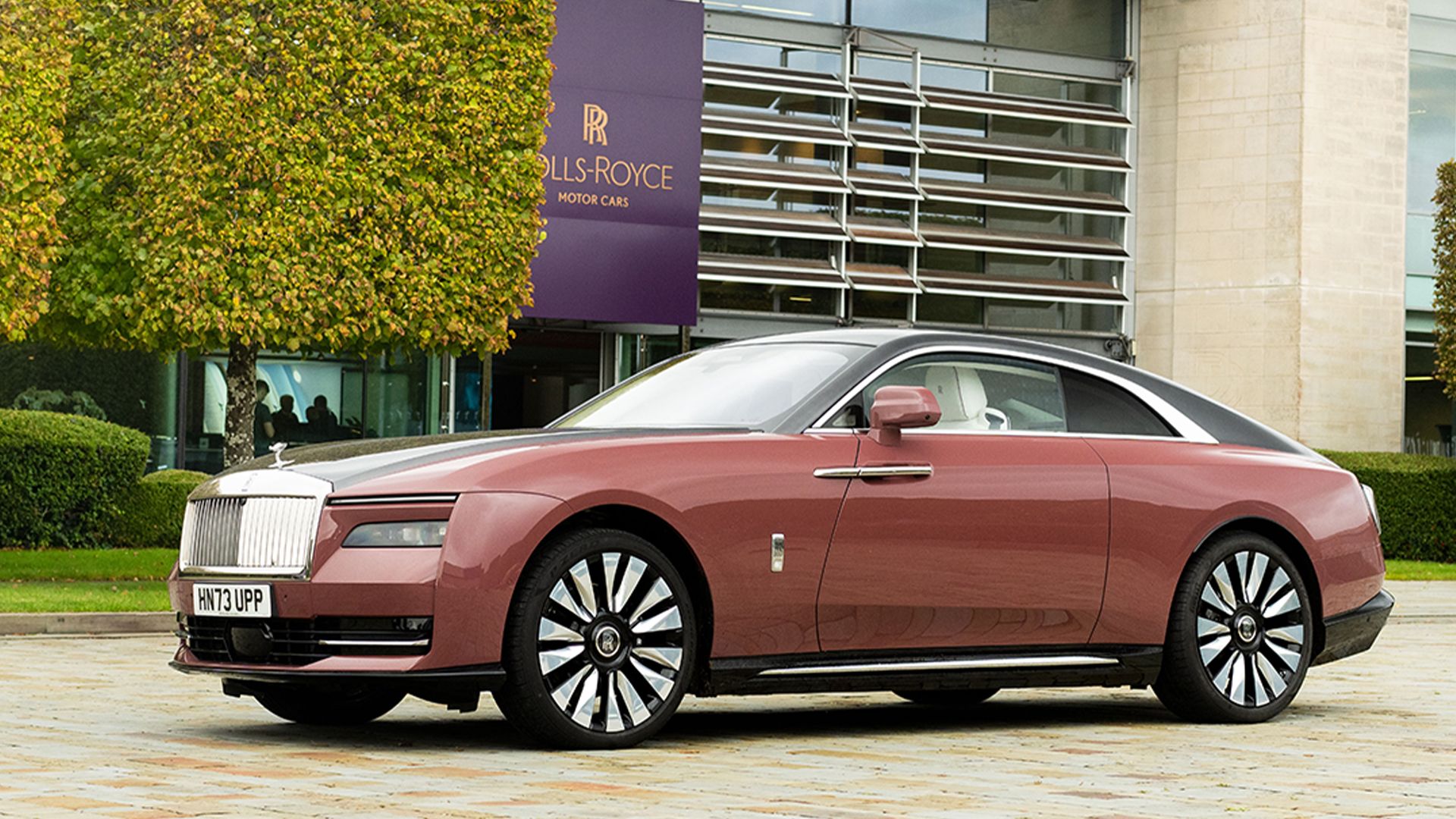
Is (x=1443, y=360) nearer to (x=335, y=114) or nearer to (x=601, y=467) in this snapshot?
(x=335, y=114)

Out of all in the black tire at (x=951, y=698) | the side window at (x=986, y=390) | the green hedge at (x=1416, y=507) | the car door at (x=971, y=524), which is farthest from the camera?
the green hedge at (x=1416, y=507)

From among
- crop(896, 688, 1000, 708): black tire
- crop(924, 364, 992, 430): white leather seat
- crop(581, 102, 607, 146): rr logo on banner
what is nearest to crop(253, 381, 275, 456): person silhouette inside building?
crop(581, 102, 607, 146): rr logo on banner

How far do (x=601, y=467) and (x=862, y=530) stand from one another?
1.10m

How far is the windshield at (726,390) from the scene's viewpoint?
839 centimetres

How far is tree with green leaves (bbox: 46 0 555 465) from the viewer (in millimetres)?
18969

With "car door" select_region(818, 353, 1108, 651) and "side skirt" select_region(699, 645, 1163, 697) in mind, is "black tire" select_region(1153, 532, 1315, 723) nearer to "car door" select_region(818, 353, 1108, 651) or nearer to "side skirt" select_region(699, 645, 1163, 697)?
"side skirt" select_region(699, 645, 1163, 697)

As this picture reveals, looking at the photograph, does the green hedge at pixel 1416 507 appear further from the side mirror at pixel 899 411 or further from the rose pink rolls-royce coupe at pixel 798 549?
the side mirror at pixel 899 411

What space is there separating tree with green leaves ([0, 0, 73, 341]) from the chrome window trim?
11477mm

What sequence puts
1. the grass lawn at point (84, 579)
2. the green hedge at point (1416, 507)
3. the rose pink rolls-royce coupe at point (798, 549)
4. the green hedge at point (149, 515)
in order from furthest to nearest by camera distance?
the green hedge at point (1416, 507), the green hedge at point (149, 515), the grass lawn at point (84, 579), the rose pink rolls-royce coupe at point (798, 549)

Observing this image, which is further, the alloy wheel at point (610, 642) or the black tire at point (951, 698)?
the black tire at point (951, 698)

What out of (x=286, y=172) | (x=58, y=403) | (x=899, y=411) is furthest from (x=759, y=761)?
(x=58, y=403)

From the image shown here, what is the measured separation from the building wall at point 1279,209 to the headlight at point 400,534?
26.2 meters

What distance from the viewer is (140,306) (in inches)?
755

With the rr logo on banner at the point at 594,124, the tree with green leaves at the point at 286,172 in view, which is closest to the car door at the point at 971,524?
the tree with green leaves at the point at 286,172
